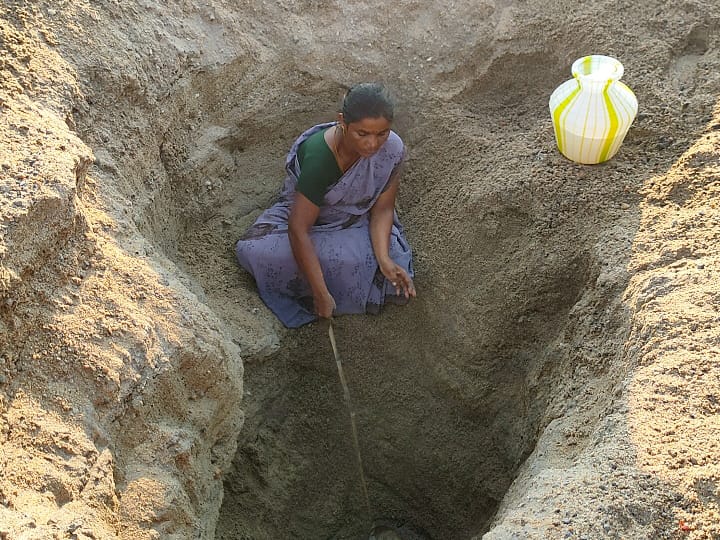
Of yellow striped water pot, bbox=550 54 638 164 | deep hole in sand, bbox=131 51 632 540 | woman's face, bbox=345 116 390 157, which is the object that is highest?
yellow striped water pot, bbox=550 54 638 164

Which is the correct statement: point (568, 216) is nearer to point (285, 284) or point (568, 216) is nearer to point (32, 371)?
point (285, 284)

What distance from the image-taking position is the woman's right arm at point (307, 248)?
2.47 meters

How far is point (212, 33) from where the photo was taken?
270 cm

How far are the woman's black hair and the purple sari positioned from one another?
1.31 feet

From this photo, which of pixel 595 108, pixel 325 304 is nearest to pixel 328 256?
pixel 325 304

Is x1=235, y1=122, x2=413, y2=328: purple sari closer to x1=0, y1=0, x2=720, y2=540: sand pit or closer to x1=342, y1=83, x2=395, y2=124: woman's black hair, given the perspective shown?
x1=0, y1=0, x2=720, y2=540: sand pit

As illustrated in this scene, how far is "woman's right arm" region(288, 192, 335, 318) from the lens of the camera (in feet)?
8.10

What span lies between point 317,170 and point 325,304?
0.49m

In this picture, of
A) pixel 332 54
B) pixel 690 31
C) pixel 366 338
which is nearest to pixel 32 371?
pixel 366 338

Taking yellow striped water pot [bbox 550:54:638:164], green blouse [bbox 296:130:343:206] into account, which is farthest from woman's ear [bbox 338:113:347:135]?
yellow striped water pot [bbox 550:54:638:164]

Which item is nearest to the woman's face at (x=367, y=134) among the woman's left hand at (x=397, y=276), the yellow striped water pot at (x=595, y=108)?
the woman's left hand at (x=397, y=276)

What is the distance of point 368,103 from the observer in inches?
84.7

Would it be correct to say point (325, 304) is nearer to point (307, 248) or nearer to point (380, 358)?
point (307, 248)

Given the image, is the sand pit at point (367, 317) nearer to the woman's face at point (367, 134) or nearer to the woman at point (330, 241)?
the woman at point (330, 241)
